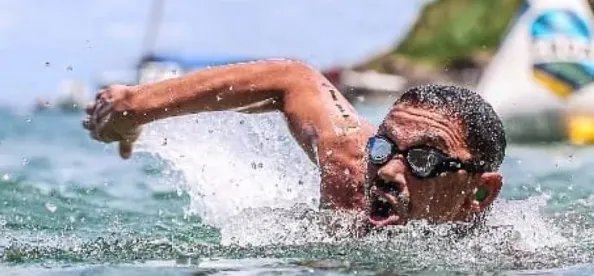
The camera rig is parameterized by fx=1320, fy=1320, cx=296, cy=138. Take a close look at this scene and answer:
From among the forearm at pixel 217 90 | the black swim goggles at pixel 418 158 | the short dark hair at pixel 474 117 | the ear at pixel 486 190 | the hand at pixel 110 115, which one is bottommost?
the ear at pixel 486 190

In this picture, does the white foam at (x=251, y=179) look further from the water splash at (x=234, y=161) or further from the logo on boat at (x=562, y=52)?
the logo on boat at (x=562, y=52)

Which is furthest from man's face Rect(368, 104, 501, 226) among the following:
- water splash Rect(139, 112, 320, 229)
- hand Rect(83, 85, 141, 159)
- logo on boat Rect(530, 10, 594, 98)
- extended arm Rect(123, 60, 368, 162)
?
logo on boat Rect(530, 10, 594, 98)

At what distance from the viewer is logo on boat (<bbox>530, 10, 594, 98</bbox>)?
16047 millimetres

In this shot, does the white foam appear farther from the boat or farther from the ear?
the boat

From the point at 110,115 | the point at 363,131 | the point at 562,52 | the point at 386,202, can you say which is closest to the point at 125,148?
the point at 110,115

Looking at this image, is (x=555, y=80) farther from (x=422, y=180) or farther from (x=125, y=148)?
(x=422, y=180)

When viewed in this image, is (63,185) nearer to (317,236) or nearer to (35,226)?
(35,226)

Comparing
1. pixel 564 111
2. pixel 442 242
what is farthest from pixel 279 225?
pixel 564 111

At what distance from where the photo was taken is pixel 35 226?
6215 mm

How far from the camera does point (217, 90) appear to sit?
17.2 feet

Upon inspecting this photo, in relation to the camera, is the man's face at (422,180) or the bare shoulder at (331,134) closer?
the man's face at (422,180)

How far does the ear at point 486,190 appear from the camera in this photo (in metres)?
4.64

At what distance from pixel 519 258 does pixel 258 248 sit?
95 centimetres

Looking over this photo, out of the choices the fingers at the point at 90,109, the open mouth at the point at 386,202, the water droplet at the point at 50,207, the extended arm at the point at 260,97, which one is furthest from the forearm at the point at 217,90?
the water droplet at the point at 50,207
